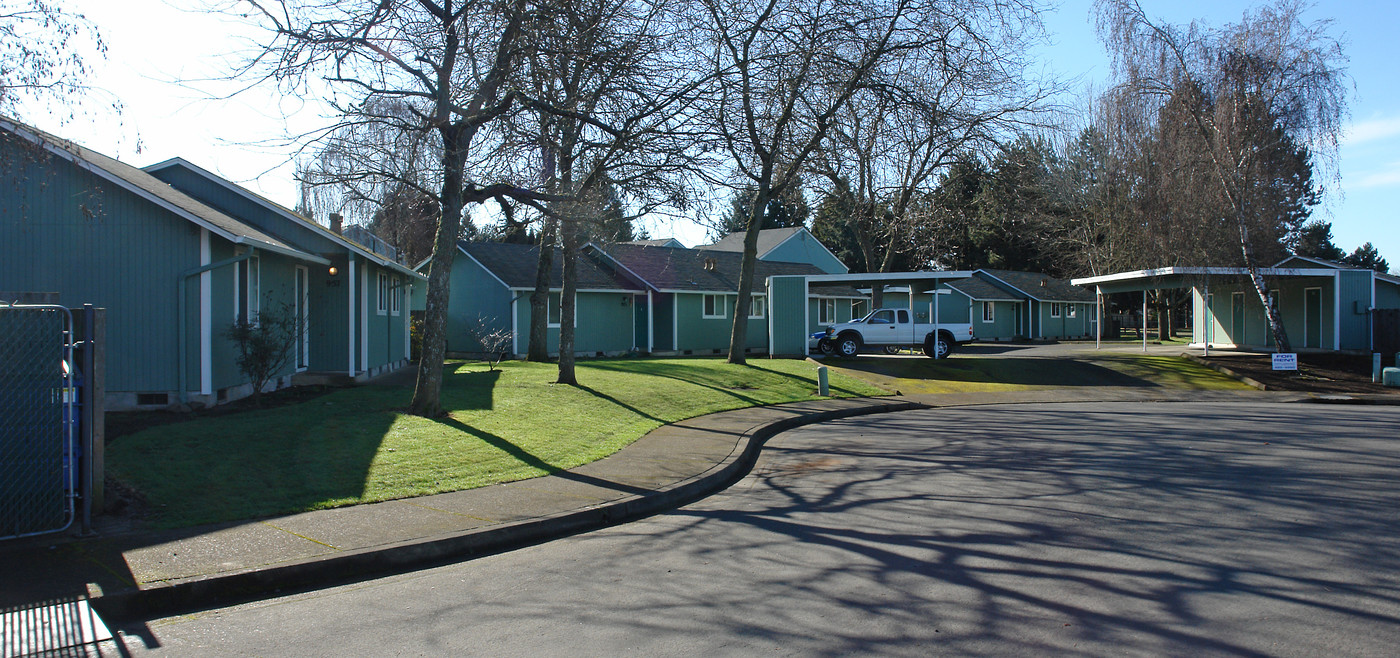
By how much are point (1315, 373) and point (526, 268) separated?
26.7 meters

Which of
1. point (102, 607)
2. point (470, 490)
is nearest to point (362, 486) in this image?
point (470, 490)

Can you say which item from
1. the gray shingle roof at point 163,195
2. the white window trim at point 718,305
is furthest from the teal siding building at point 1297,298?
the gray shingle roof at point 163,195

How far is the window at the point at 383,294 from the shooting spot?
21266 millimetres

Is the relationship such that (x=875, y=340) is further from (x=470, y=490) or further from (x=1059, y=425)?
(x=470, y=490)

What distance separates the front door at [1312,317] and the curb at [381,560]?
30.2m

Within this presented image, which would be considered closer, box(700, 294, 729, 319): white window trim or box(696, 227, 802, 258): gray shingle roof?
box(700, 294, 729, 319): white window trim

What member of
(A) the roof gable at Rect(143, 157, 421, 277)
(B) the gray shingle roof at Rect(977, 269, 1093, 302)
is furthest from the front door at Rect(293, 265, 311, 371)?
(B) the gray shingle roof at Rect(977, 269, 1093, 302)

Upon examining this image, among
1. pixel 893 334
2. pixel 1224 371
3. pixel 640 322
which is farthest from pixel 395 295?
pixel 1224 371

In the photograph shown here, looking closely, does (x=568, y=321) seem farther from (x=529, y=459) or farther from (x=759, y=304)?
(x=759, y=304)

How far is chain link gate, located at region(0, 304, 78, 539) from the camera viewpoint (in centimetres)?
634

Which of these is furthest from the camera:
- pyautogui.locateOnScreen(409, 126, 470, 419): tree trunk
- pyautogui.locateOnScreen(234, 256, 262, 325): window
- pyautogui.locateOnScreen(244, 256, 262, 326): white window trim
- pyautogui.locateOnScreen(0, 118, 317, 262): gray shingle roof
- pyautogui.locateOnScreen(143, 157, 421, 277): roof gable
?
pyautogui.locateOnScreen(143, 157, 421, 277): roof gable

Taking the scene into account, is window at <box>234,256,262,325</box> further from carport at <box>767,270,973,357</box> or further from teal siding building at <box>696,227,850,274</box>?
teal siding building at <box>696,227,850,274</box>

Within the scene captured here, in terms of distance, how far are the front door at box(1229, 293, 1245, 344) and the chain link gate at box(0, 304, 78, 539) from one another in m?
36.5

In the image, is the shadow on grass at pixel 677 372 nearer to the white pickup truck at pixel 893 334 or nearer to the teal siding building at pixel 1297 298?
the white pickup truck at pixel 893 334
